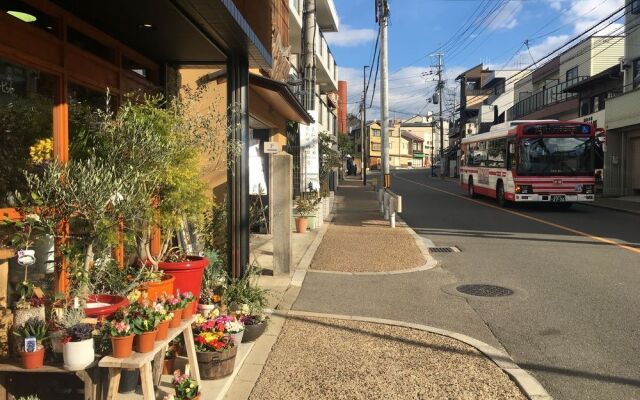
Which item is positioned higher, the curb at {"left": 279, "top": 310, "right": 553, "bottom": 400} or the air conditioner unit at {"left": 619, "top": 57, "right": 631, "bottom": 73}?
the air conditioner unit at {"left": 619, "top": 57, "right": 631, "bottom": 73}

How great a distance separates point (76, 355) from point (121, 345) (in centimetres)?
24

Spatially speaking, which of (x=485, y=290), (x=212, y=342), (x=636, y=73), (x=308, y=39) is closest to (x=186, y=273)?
(x=212, y=342)

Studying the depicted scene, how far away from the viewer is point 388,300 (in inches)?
283

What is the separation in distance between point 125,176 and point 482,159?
22.0m

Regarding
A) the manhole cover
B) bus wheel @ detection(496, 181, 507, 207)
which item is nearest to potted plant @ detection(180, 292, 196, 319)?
the manhole cover

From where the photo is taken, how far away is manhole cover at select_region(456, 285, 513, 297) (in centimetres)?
748

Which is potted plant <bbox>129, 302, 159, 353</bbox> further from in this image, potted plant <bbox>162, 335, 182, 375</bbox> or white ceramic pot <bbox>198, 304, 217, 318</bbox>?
white ceramic pot <bbox>198, 304, 217, 318</bbox>

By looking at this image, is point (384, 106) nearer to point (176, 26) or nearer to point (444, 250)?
point (444, 250)

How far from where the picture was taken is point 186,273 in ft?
17.1

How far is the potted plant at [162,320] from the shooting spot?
11.5 ft

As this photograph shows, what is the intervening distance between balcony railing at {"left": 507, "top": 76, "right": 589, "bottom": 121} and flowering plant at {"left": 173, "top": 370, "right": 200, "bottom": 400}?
3633cm

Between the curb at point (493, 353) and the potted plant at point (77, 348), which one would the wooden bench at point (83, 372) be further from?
the curb at point (493, 353)

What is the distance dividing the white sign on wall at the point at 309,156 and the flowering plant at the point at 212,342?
1150 centimetres

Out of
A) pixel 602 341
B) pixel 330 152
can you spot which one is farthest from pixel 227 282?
pixel 330 152
